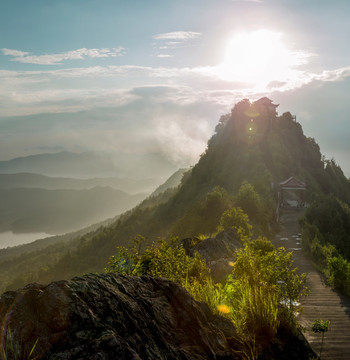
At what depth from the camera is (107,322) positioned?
4.34m

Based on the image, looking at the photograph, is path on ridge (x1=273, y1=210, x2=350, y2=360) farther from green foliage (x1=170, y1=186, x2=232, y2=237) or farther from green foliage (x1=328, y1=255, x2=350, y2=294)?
green foliage (x1=170, y1=186, x2=232, y2=237)

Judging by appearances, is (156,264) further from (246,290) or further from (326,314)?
(326,314)

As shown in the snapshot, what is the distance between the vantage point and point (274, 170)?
6156 centimetres

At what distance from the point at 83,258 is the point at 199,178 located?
136 ft

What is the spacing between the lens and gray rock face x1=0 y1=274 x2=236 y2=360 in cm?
386

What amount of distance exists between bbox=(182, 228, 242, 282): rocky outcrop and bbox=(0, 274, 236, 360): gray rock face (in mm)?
7343

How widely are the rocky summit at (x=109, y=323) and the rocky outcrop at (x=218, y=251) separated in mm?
6981

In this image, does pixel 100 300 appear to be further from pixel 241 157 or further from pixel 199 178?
pixel 199 178

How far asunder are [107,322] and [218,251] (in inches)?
468

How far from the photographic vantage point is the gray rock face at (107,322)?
12.7 feet

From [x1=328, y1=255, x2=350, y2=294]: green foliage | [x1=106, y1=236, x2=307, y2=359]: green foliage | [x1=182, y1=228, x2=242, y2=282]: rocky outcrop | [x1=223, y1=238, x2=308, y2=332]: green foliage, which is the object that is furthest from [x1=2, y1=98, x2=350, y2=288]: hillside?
[x1=106, y1=236, x2=307, y2=359]: green foliage

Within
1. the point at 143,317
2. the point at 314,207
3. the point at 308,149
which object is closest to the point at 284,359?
the point at 143,317

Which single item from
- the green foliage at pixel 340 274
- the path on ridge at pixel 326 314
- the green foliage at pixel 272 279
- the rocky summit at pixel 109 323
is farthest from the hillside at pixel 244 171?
the rocky summit at pixel 109 323

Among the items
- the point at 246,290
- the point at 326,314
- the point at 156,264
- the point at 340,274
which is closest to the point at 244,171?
the point at 340,274
